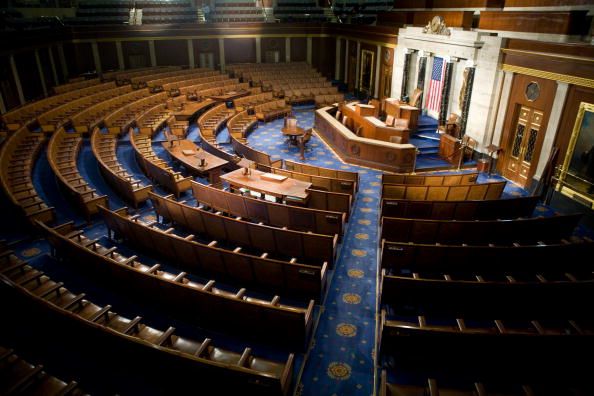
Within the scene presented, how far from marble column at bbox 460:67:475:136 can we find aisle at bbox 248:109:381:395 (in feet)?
14.7

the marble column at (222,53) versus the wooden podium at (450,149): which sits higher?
the marble column at (222,53)

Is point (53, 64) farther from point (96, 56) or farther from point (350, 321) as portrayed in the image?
point (350, 321)

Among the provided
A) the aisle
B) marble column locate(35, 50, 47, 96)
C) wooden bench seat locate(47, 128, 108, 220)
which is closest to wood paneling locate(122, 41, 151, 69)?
marble column locate(35, 50, 47, 96)

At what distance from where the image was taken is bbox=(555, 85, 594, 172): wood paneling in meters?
7.30

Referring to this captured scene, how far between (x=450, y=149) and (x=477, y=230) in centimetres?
531

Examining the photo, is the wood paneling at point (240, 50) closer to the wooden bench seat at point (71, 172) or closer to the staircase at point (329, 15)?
the staircase at point (329, 15)

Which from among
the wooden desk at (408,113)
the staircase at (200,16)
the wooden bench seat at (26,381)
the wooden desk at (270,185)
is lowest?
the wooden bench seat at (26,381)

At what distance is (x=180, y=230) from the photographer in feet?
21.4

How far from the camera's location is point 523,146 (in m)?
8.98

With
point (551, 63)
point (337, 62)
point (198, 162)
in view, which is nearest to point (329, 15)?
point (337, 62)

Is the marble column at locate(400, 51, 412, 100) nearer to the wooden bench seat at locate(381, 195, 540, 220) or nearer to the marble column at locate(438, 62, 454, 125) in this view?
the marble column at locate(438, 62, 454, 125)

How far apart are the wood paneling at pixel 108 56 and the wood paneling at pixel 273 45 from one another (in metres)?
7.07

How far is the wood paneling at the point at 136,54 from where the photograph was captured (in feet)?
59.4

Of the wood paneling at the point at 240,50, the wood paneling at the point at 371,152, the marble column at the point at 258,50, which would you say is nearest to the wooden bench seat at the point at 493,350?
the wood paneling at the point at 371,152
